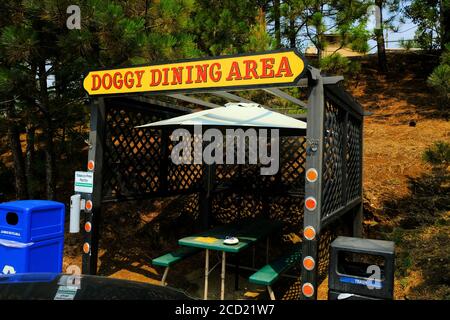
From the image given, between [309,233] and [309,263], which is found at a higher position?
[309,233]

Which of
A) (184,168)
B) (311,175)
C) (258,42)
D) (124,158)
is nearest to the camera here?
(311,175)

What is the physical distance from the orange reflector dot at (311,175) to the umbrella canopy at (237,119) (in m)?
1.23

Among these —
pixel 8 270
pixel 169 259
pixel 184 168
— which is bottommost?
pixel 169 259

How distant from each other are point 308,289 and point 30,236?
2.67m

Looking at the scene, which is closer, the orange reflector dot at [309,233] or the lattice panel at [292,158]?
the orange reflector dot at [309,233]

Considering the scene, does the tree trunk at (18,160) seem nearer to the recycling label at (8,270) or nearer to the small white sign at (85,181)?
the small white sign at (85,181)

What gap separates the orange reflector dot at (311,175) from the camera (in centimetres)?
347

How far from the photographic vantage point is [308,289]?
3.38 metres

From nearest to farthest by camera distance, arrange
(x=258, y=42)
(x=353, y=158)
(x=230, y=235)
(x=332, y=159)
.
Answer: (x=332, y=159) → (x=230, y=235) → (x=353, y=158) → (x=258, y=42)

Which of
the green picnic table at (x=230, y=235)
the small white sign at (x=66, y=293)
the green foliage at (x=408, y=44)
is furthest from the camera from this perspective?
the green foliage at (x=408, y=44)

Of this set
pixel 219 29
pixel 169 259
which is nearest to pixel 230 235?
pixel 169 259

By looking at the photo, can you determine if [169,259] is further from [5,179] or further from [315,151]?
[5,179]

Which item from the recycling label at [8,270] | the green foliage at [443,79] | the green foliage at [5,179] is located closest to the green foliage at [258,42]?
the green foliage at [443,79]

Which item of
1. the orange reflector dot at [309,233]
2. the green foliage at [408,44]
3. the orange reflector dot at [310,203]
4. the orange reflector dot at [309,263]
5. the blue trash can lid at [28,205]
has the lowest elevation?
the orange reflector dot at [309,263]
